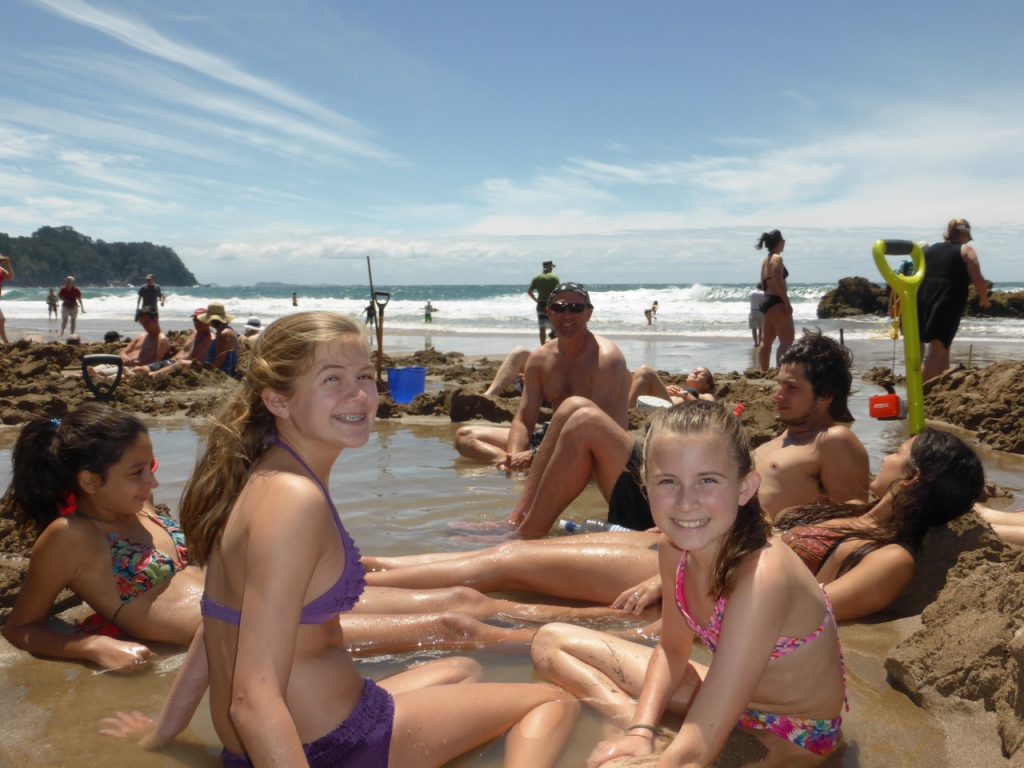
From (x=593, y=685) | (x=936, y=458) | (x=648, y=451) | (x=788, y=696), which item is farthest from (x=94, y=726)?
(x=936, y=458)

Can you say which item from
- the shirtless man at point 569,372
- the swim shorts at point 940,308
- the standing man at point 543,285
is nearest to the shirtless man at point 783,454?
the shirtless man at point 569,372

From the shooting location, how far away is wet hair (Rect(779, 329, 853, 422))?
13.5ft

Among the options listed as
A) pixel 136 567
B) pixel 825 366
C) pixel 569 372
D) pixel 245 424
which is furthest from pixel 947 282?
pixel 245 424

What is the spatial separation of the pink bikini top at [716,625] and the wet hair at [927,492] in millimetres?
1187

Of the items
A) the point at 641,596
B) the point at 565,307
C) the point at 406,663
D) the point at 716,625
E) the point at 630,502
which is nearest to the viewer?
the point at 716,625

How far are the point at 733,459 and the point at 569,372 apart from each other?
3828mm

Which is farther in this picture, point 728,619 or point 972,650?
point 972,650

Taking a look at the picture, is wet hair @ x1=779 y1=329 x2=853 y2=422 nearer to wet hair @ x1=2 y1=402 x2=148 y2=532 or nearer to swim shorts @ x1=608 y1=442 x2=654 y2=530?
swim shorts @ x1=608 y1=442 x2=654 y2=530

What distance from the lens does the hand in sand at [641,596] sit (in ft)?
11.6

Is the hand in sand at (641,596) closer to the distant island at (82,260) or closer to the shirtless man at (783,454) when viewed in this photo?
the shirtless man at (783,454)

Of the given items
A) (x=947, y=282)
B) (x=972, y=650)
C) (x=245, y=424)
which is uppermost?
(x=947, y=282)

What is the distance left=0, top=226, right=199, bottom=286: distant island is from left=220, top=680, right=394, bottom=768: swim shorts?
102 meters

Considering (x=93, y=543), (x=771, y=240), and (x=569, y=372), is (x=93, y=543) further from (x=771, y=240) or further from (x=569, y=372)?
(x=771, y=240)

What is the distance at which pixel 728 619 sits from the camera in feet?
7.31
